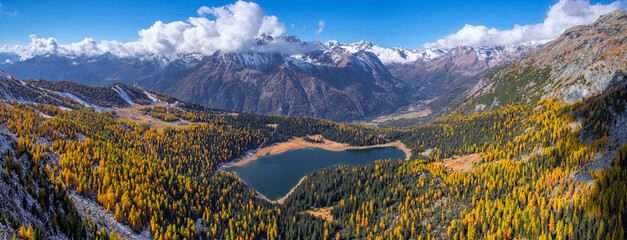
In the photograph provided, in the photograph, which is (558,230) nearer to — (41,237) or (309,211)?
(309,211)

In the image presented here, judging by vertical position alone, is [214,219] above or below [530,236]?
below

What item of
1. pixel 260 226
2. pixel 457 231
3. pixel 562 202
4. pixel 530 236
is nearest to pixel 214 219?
pixel 260 226

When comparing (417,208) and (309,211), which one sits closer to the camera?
(417,208)

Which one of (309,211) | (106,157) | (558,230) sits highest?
(106,157)

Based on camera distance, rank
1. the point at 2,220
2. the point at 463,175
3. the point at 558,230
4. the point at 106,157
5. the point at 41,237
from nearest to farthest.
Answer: the point at 2,220 → the point at 41,237 → the point at 558,230 → the point at 106,157 → the point at 463,175

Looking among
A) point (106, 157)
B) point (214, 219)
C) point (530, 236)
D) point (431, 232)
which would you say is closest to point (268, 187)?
point (214, 219)

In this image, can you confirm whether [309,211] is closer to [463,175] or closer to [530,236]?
[463,175]

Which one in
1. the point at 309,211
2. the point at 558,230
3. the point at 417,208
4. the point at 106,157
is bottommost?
the point at 309,211

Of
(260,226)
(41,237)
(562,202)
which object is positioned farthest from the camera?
(260,226)

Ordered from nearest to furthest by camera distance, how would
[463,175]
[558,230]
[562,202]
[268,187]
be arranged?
[558,230] → [562,202] → [463,175] → [268,187]
